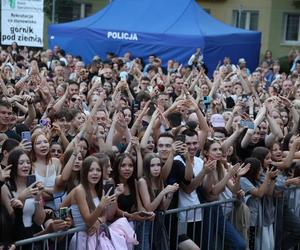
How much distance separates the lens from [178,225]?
23.5 ft

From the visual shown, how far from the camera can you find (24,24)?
19.1 meters

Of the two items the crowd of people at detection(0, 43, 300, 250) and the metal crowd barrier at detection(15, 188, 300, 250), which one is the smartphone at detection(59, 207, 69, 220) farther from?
the metal crowd barrier at detection(15, 188, 300, 250)

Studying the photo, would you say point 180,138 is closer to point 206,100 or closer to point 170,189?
point 170,189

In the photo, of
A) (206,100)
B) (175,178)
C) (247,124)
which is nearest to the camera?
(175,178)

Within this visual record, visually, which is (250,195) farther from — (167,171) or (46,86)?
(46,86)

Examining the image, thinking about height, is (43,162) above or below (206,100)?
below

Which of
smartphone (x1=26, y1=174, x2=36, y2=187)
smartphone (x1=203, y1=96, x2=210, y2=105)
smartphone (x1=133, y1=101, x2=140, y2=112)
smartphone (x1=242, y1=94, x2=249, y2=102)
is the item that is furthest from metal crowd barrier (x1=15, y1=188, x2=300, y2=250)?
smartphone (x1=203, y1=96, x2=210, y2=105)

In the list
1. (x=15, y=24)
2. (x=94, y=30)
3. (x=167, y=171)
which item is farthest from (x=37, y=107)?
(x=94, y=30)

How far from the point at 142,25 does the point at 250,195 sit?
17.3m

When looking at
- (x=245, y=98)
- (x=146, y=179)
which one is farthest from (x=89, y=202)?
(x=245, y=98)

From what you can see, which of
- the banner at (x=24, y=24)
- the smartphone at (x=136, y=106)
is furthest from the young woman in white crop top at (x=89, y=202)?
the banner at (x=24, y=24)

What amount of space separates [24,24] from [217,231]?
41.9ft

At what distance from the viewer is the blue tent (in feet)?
77.8

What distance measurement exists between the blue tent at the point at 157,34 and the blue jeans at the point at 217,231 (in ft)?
52.6
